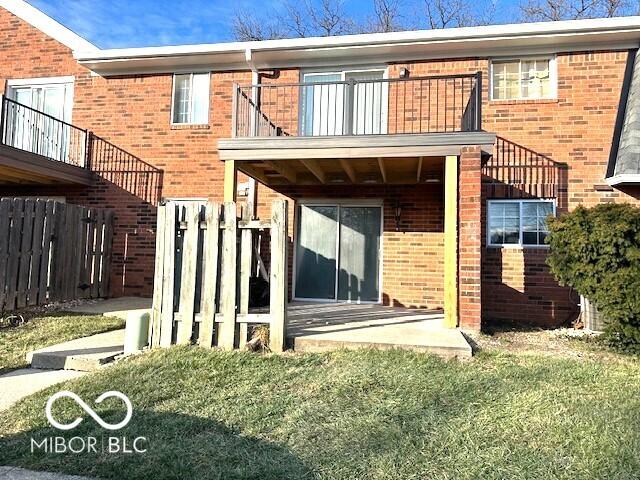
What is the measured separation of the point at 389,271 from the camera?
356 inches

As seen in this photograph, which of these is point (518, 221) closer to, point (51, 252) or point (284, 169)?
point (284, 169)

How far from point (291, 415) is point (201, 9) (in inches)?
638

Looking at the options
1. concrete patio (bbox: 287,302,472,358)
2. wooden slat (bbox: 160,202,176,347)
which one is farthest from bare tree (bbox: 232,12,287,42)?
wooden slat (bbox: 160,202,176,347)

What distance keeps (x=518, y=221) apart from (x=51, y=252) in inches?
349

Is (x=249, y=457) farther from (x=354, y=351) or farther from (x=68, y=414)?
(x=354, y=351)

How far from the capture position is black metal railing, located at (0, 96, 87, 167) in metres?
10.1

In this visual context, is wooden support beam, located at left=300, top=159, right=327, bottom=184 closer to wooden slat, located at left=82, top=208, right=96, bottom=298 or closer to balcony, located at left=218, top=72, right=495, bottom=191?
balcony, located at left=218, top=72, right=495, bottom=191

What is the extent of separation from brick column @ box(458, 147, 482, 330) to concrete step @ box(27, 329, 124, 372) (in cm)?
473

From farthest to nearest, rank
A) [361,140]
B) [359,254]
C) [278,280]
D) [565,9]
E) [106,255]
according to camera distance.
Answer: [565,9], [106,255], [359,254], [361,140], [278,280]

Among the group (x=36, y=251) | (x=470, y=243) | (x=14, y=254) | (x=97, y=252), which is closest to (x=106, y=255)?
(x=97, y=252)

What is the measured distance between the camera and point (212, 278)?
17.3 ft

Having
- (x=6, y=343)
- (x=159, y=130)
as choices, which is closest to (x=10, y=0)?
(x=159, y=130)

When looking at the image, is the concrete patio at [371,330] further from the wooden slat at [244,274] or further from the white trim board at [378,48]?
the white trim board at [378,48]

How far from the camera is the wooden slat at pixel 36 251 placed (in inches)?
303
